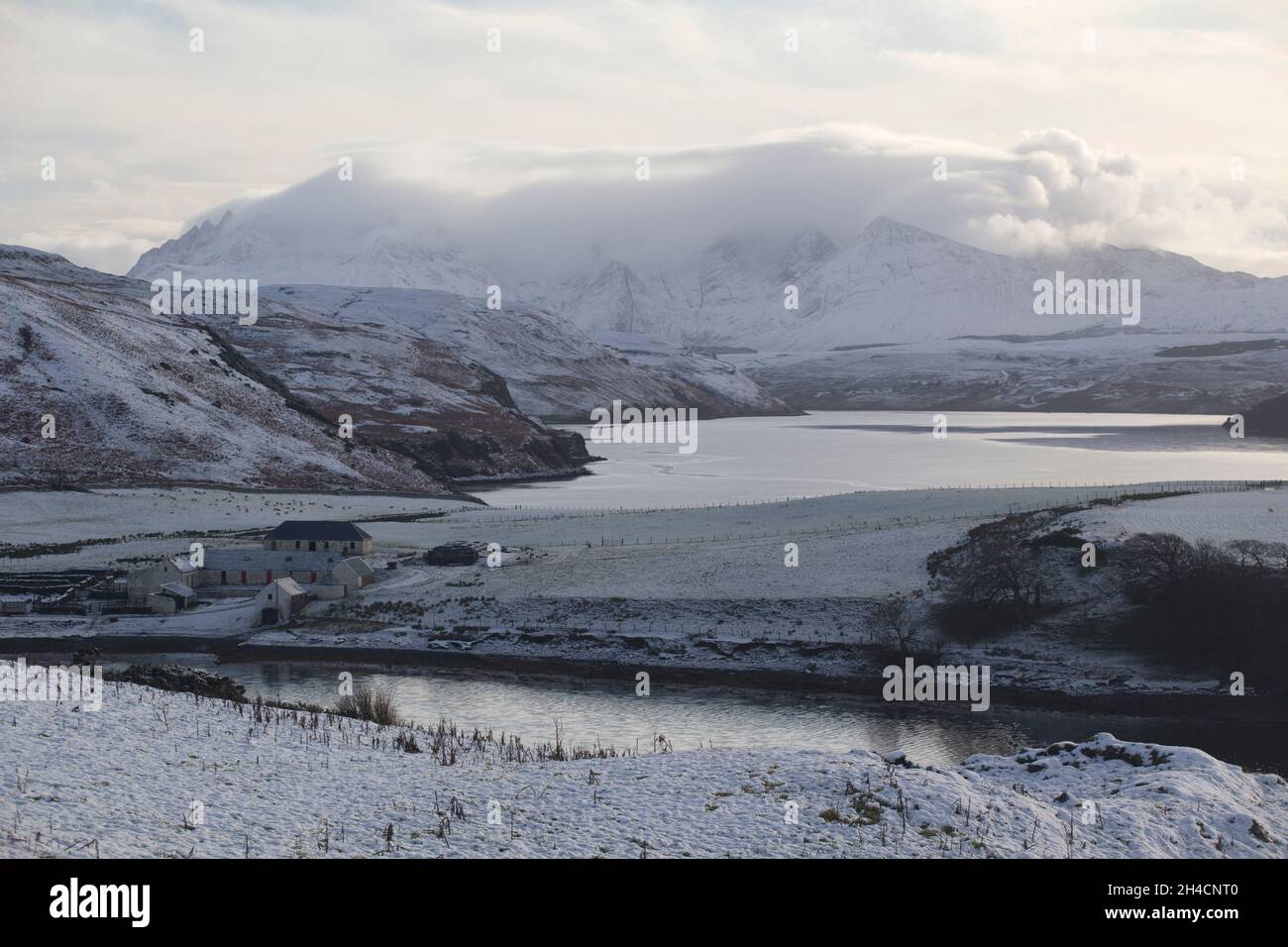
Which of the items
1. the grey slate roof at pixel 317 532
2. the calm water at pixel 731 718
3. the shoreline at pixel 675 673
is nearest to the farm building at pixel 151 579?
the shoreline at pixel 675 673

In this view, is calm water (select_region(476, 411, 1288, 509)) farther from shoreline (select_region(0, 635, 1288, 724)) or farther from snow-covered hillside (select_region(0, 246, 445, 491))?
shoreline (select_region(0, 635, 1288, 724))

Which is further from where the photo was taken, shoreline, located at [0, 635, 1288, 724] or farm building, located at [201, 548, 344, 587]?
farm building, located at [201, 548, 344, 587]

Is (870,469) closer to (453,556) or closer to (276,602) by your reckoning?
(453,556)

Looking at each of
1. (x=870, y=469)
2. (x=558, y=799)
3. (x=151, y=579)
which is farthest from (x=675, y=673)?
(x=870, y=469)

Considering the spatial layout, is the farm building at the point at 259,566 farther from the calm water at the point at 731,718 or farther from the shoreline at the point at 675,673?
the calm water at the point at 731,718

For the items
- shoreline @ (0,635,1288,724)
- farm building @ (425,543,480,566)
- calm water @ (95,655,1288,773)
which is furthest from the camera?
farm building @ (425,543,480,566)

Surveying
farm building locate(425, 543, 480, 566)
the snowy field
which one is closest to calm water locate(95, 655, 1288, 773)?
farm building locate(425, 543, 480, 566)
